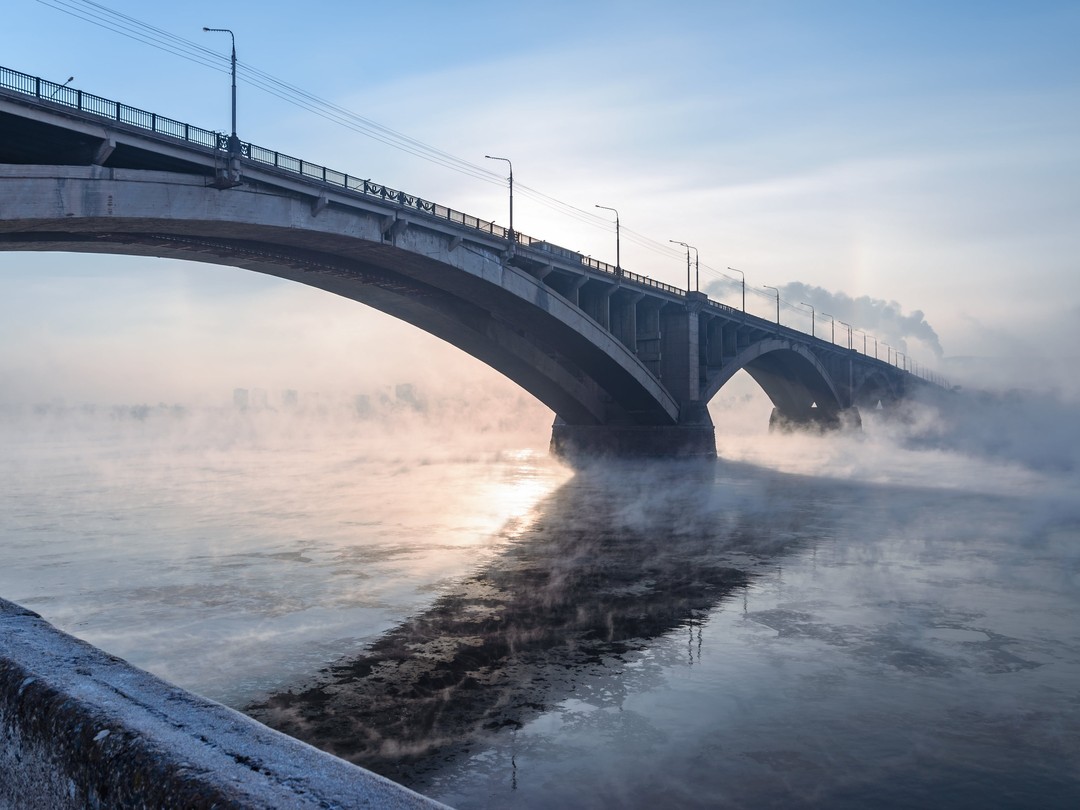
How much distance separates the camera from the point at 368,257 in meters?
40.2

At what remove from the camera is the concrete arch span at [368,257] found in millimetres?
26969

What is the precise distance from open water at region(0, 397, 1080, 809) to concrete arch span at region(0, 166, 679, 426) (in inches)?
387

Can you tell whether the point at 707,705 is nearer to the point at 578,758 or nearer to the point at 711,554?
the point at 578,758

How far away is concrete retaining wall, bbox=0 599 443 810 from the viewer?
2.67 m

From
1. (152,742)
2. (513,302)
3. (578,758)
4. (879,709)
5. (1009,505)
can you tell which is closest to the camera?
(152,742)

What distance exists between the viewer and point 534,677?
32.6 ft

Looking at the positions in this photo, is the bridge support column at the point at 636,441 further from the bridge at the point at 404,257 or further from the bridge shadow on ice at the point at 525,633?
the bridge shadow on ice at the point at 525,633

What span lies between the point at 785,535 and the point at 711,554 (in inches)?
163

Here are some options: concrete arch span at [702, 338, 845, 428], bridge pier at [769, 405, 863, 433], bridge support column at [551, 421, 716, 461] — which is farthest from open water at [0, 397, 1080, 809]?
bridge pier at [769, 405, 863, 433]

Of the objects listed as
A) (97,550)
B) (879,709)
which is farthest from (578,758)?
(97,550)

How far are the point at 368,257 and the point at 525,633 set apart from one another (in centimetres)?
3105

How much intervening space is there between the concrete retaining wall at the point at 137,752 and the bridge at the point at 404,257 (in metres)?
25.5

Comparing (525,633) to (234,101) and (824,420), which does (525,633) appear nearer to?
(234,101)

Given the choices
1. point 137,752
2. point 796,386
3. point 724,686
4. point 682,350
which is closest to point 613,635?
point 724,686
